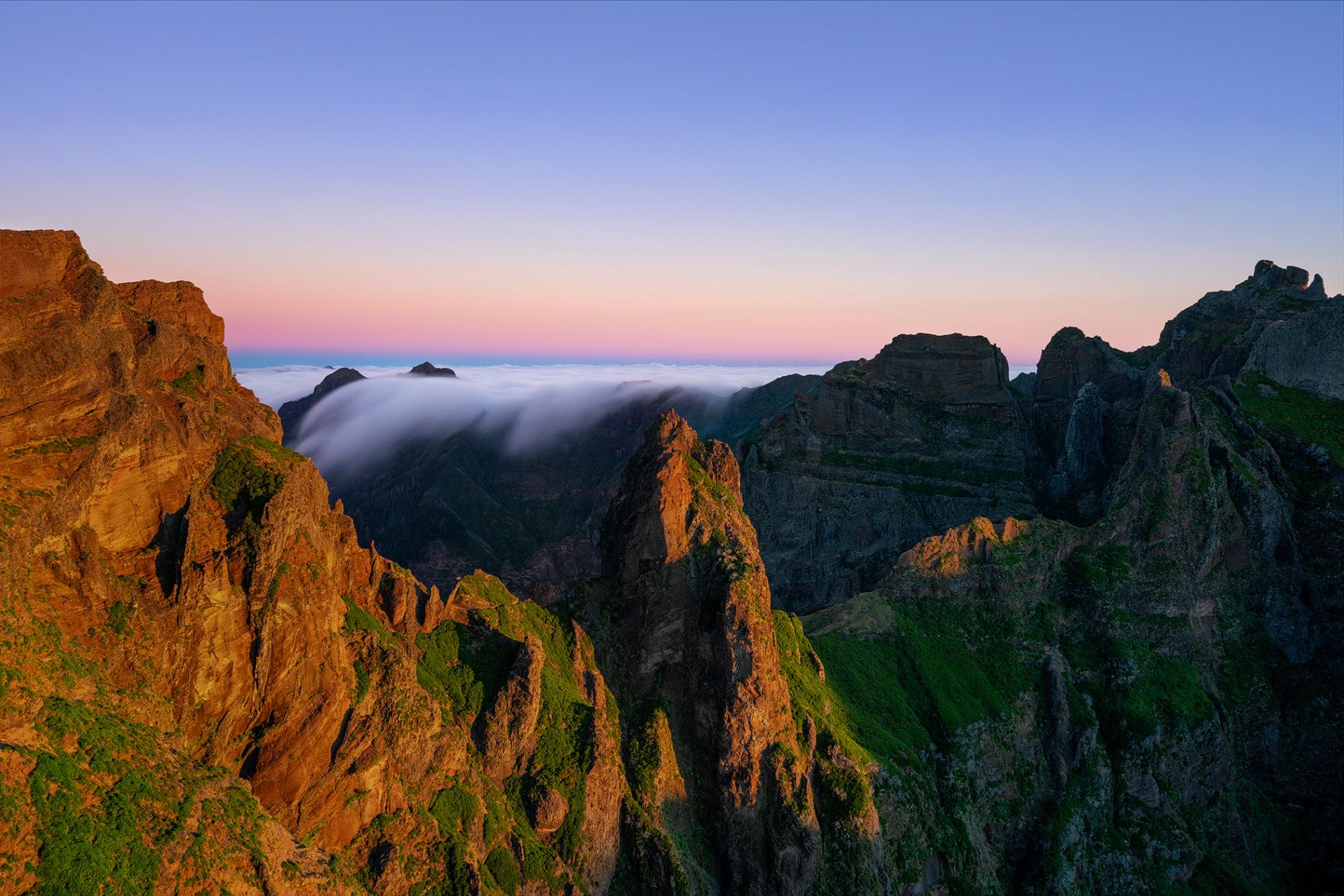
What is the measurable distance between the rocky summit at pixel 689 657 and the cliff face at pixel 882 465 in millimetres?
1027

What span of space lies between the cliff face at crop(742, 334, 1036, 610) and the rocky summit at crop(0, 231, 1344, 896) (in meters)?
1.03

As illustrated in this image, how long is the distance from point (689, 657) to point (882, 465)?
91343mm

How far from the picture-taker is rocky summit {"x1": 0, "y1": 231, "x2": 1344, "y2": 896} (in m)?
37.2

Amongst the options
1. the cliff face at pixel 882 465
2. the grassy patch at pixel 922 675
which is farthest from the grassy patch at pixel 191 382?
the cliff face at pixel 882 465

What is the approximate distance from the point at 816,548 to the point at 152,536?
390 ft

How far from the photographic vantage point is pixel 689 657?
70000 mm

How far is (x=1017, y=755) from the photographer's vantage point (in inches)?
3457

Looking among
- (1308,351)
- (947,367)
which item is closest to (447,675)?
(947,367)

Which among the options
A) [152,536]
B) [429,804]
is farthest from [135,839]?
[429,804]

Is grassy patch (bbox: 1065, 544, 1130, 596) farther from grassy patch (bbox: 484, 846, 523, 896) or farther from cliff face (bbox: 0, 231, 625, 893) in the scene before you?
grassy patch (bbox: 484, 846, 523, 896)

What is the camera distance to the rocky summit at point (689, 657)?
3722cm

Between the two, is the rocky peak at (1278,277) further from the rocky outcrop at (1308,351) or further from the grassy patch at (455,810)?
the grassy patch at (455,810)

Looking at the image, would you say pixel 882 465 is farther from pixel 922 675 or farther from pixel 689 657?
pixel 689 657

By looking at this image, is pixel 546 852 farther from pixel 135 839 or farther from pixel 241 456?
pixel 241 456
